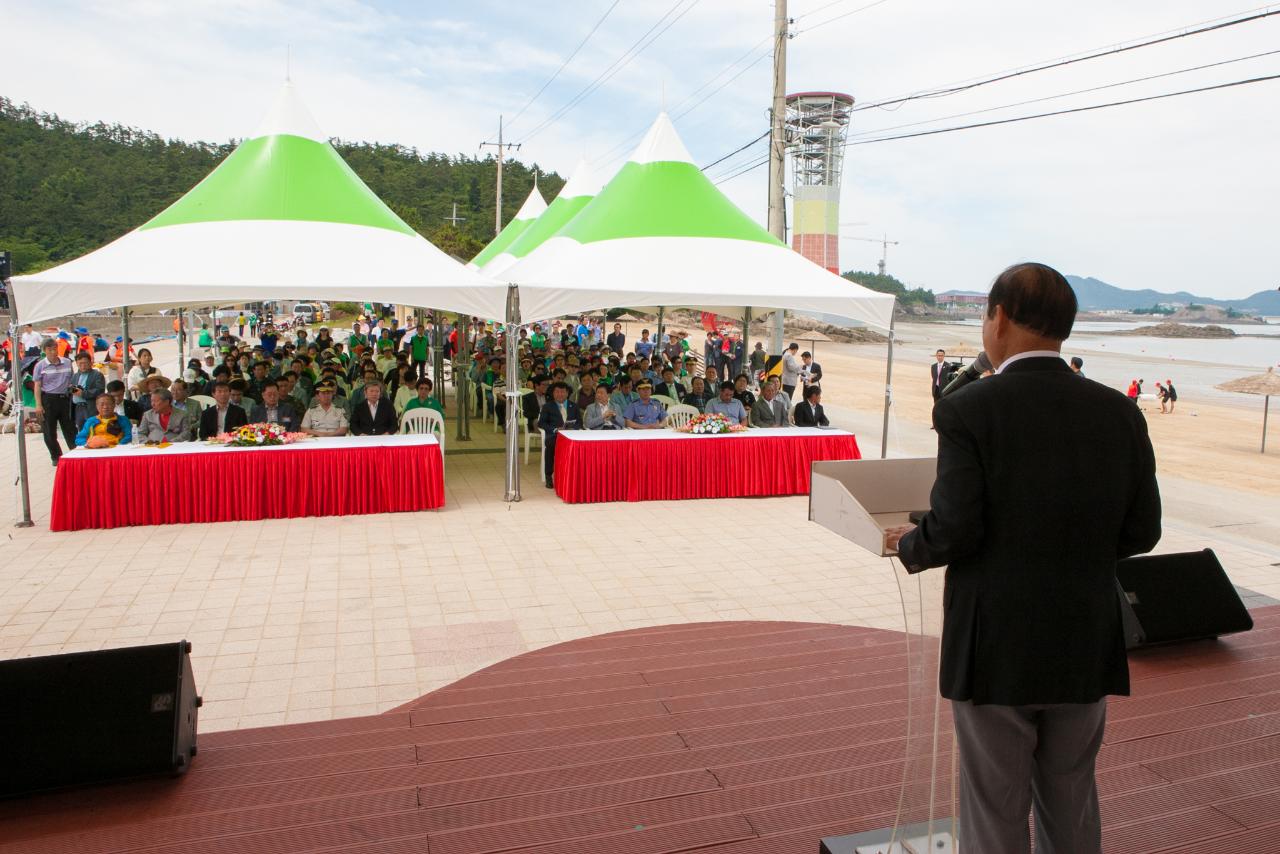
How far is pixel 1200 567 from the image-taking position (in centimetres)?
457

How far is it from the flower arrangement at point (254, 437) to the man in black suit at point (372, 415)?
893 millimetres

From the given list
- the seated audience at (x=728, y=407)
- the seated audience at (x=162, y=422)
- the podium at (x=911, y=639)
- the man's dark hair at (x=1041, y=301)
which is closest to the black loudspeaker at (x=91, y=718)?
the podium at (x=911, y=639)

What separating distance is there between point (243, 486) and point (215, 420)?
989mm

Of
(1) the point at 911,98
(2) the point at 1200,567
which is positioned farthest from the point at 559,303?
(1) the point at 911,98

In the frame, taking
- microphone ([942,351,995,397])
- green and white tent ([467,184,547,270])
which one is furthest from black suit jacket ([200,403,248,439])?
green and white tent ([467,184,547,270])

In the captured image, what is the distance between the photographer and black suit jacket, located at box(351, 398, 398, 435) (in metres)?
9.55

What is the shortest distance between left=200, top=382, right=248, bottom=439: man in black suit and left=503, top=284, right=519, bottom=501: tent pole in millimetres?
2810

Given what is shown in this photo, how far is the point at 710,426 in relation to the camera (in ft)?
33.4

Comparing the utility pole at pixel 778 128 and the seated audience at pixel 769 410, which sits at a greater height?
the utility pole at pixel 778 128

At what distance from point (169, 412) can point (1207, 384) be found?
131ft

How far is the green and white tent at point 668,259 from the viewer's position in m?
Answer: 10.0

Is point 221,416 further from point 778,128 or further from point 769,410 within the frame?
point 778,128

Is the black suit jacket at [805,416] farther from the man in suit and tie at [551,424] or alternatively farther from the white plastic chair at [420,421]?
the white plastic chair at [420,421]

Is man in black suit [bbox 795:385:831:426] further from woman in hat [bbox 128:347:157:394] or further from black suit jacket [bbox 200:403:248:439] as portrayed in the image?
woman in hat [bbox 128:347:157:394]
